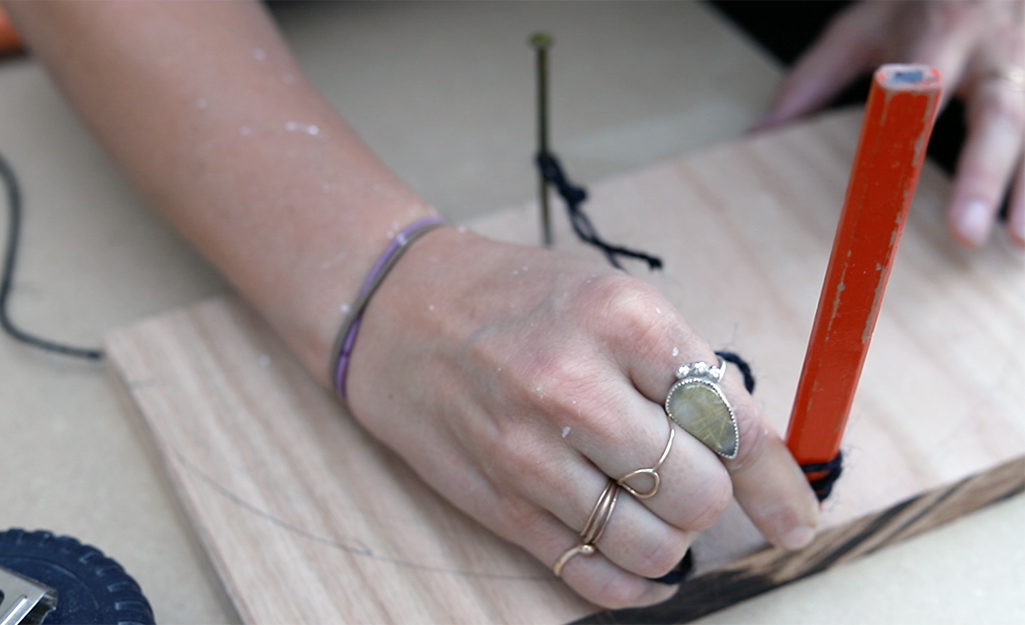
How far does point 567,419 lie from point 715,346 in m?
0.21

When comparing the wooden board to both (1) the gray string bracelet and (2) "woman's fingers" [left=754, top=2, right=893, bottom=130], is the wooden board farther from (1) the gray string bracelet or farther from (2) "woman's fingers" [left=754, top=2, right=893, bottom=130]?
(2) "woman's fingers" [left=754, top=2, right=893, bottom=130]

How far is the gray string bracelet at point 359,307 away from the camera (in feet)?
1.98

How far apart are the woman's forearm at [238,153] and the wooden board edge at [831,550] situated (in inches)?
11.7

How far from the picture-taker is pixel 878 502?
573 millimetres

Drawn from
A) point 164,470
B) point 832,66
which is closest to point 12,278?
point 164,470

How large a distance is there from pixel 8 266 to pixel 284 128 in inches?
13.5

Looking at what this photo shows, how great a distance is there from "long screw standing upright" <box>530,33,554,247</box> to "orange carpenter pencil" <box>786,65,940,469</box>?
31 cm

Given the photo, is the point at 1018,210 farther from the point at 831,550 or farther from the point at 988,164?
the point at 831,550

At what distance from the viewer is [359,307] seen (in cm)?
60

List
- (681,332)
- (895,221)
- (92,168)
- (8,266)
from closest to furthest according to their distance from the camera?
(895,221) → (681,332) → (8,266) → (92,168)

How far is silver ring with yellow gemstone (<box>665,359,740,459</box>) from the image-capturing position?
47cm

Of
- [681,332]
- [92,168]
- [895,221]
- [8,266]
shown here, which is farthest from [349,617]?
[92,168]

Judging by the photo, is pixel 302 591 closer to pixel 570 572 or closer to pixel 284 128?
pixel 570 572

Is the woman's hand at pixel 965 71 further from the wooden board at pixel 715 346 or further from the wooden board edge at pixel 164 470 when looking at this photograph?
the wooden board edge at pixel 164 470
